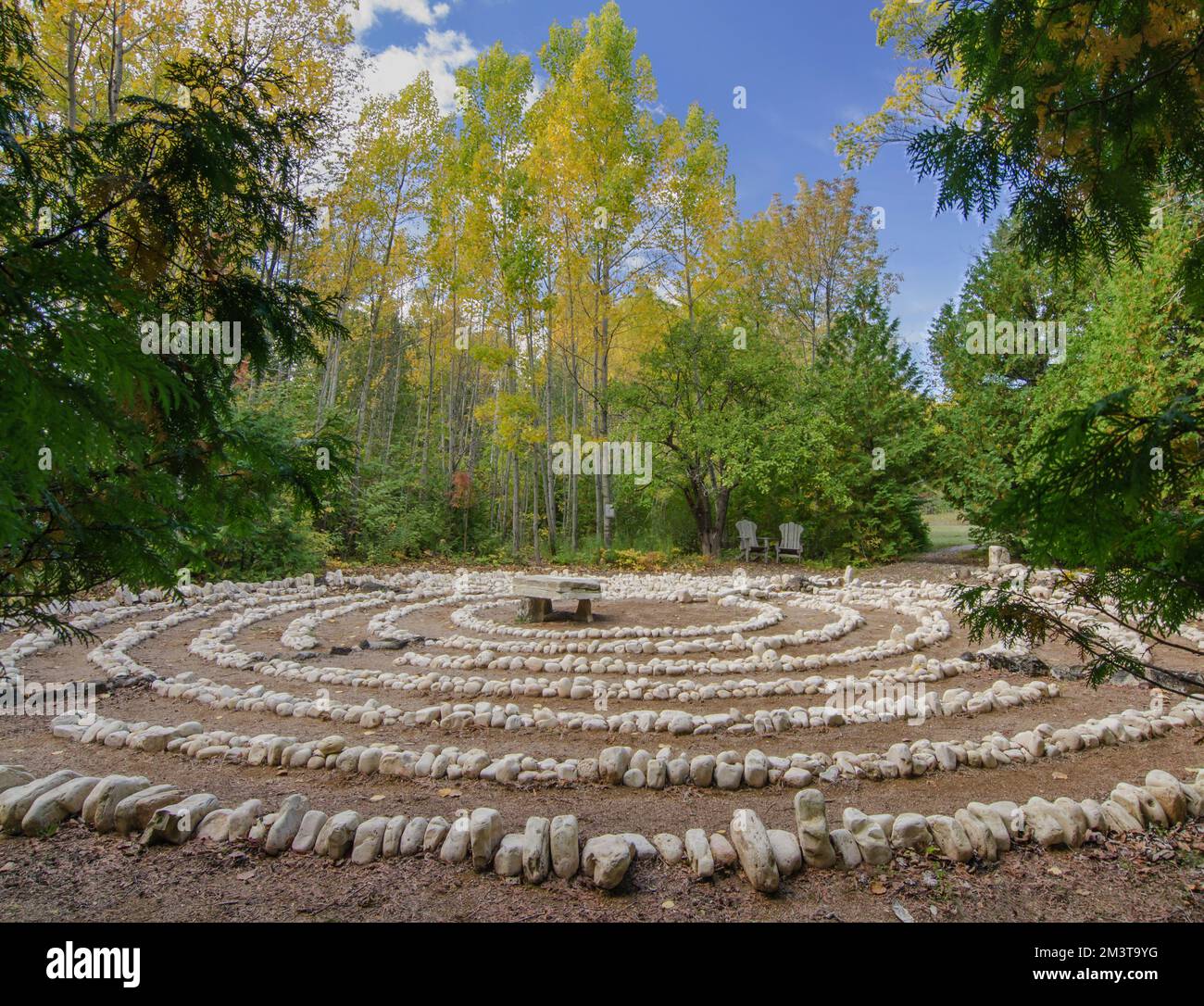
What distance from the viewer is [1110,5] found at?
6.97ft

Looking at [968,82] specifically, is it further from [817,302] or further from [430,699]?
[817,302]

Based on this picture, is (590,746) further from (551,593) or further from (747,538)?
(747,538)

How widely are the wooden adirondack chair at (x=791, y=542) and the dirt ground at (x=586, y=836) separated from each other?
9.87 meters

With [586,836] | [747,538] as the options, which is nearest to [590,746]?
[586,836]

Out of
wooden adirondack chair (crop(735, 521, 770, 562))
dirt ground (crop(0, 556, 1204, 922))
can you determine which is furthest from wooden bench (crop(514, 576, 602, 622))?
wooden adirondack chair (crop(735, 521, 770, 562))

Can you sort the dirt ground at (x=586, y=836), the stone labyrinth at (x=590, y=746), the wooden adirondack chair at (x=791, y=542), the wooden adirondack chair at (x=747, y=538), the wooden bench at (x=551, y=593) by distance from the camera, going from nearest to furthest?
the dirt ground at (x=586, y=836) < the stone labyrinth at (x=590, y=746) < the wooden bench at (x=551, y=593) < the wooden adirondack chair at (x=791, y=542) < the wooden adirondack chair at (x=747, y=538)

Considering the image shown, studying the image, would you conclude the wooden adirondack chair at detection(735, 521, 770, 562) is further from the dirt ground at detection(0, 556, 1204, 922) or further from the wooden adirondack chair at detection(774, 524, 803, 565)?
the dirt ground at detection(0, 556, 1204, 922)

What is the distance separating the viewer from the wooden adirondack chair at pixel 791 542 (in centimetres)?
1505

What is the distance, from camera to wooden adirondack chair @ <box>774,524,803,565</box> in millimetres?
15047

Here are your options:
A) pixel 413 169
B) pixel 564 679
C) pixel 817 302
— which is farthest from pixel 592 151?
pixel 564 679

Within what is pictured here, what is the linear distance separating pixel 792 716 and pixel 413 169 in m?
16.0

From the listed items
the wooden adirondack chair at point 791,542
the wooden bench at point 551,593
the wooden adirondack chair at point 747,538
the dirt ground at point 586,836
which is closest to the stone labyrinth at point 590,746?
the dirt ground at point 586,836

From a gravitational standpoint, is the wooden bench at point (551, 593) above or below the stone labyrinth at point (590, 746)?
above

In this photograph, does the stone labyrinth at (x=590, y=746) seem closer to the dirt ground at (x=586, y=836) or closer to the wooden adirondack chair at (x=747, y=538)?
the dirt ground at (x=586, y=836)
